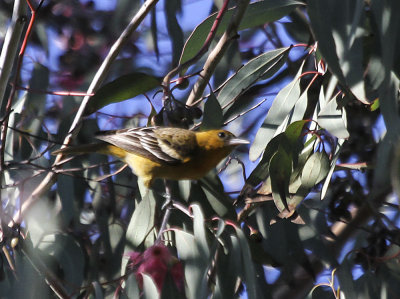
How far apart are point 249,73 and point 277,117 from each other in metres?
0.26

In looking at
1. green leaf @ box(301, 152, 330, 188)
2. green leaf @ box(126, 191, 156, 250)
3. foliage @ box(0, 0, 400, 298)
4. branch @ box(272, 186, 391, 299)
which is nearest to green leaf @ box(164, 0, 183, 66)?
foliage @ box(0, 0, 400, 298)

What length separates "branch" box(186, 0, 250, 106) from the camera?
253 cm

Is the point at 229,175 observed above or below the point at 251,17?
below

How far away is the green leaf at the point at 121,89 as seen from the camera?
2482 mm

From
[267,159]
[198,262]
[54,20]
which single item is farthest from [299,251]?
[54,20]

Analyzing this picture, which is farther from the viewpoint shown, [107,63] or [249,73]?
[249,73]

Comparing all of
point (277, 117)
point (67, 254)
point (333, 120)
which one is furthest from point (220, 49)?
point (67, 254)

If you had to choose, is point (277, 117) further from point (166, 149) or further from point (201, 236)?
point (201, 236)

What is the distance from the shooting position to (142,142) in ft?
10.3

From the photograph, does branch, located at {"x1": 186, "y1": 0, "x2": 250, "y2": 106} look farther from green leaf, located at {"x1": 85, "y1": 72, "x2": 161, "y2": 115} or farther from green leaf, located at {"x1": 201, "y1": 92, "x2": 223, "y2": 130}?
green leaf, located at {"x1": 85, "y1": 72, "x2": 161, "y2": 115}

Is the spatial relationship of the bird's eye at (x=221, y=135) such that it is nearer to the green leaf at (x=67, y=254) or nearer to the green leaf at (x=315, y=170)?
the green leaf at (x=315, y=170)

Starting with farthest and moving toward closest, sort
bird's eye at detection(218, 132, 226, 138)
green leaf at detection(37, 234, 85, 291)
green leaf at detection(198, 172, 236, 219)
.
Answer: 1. bird's eye at detection(218, 132, 226, 138)
2. green leaf at detection(37, 234, 85, 291)
3. green leaf at detection(198, 172, 236, 219)

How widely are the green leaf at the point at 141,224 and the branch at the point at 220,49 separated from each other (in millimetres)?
517

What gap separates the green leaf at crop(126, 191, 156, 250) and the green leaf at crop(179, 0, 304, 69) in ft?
2.01
